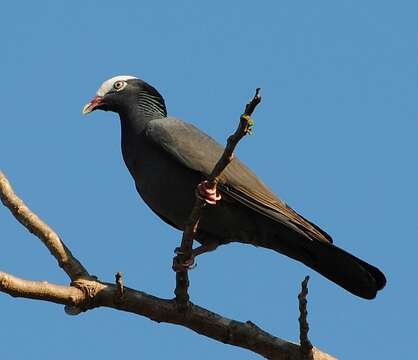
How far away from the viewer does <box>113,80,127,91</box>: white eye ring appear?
7.32 meters

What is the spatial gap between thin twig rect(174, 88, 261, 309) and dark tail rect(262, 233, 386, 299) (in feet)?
4.80

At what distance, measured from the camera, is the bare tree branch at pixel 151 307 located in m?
4.77

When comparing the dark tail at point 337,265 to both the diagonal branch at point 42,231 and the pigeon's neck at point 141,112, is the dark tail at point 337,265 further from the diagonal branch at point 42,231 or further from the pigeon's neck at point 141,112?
the diagonal branch at point 42,231

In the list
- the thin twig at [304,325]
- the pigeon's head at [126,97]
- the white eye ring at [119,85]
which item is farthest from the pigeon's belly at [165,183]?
the thin twig at [304,325]

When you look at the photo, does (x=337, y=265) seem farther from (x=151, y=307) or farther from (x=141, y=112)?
(x=141, y=112)

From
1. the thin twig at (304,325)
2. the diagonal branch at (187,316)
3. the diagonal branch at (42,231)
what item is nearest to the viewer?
the thin twig at (304,325)

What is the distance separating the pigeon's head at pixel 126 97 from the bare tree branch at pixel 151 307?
7.18 feet

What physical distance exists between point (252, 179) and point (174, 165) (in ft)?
1.97

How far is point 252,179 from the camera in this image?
6242 millimetres

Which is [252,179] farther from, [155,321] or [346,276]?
[155,321]

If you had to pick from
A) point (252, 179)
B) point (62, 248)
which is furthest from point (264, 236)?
point (62, 248)

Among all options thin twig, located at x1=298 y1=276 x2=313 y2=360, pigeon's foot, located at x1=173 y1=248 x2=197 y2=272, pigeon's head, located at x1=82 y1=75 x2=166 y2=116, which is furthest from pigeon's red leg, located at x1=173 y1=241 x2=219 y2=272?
pigeon's head, located at x1=82 y1=75 x2=166 y2=116

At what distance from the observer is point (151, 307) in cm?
491

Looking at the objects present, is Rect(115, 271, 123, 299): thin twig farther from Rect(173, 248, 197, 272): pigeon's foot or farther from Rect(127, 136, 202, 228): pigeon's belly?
Rect(127, 136, 202, 228): pigeon's belly
